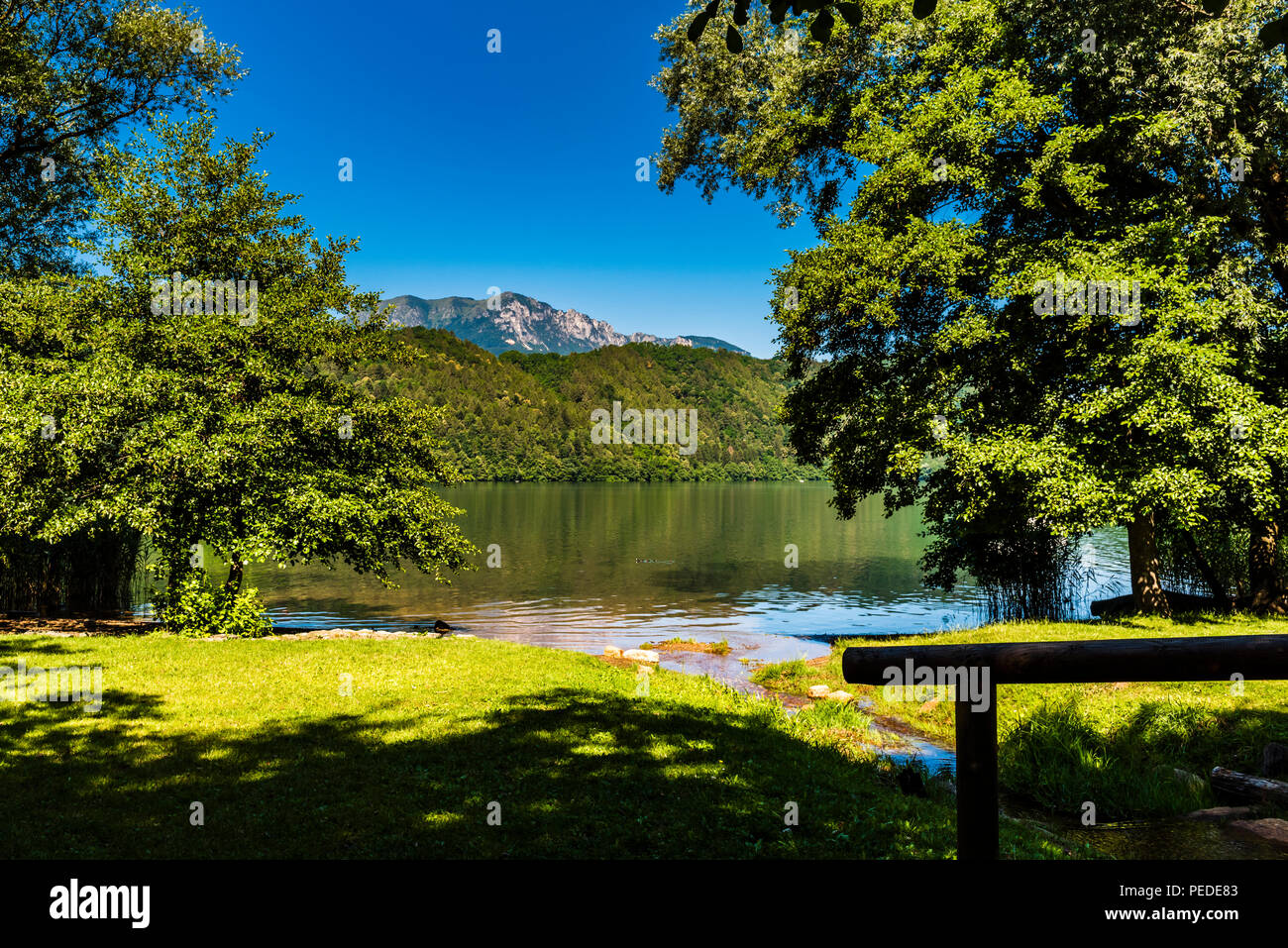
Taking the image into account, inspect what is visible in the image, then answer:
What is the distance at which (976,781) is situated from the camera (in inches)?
140

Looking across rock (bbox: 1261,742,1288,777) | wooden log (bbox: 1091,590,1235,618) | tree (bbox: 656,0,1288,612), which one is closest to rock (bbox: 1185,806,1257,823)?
rock (bbox: 1261,742,1288,777)

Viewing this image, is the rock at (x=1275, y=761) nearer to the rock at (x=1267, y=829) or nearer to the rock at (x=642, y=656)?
the rock at (x=1267, y=829)

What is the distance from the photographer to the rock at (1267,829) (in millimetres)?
6793

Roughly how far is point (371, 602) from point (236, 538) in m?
15.9

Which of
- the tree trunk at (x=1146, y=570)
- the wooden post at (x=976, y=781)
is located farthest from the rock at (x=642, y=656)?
the wooden post at (x=976, y=781)

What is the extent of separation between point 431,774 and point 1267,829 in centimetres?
843

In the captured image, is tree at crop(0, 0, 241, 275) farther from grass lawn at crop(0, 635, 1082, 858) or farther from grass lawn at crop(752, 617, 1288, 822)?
grass lawn at crop(752, 617, 1288, 822)

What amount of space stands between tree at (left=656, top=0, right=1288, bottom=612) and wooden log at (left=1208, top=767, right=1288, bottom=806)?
27.1ft

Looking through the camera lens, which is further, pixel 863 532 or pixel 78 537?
pixel 863 532

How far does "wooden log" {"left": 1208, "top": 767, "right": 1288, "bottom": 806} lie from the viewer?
7.80 m
